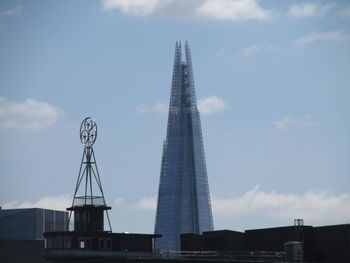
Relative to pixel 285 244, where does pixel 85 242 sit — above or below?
above

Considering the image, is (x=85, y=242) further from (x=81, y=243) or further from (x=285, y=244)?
(x=285, y=244)

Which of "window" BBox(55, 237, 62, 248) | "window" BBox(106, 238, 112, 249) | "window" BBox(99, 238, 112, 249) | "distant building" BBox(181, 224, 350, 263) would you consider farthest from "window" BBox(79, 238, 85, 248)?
"distant building" BBox(181, 224, 350, 263)

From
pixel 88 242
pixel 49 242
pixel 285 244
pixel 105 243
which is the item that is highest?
pixel 49 242

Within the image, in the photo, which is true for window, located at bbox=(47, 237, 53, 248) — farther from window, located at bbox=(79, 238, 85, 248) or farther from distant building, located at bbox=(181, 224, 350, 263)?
distant building, located at bbox=(181, 224, 350, 263)

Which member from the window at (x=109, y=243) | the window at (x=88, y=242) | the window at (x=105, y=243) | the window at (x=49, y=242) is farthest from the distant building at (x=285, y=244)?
the window at (x=49, y=242)

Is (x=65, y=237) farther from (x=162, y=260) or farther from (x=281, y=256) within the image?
(x=281, y=256)

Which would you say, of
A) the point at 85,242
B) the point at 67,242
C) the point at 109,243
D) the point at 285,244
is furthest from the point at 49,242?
the point at 285,244

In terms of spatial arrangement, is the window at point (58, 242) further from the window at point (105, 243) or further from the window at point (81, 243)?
the window at point (105, 243)

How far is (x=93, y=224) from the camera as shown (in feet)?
366

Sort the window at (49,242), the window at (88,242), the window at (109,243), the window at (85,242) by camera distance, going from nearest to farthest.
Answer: the window at (85,242), the window at (88,242), the window at (109,243), the window at (49,242)

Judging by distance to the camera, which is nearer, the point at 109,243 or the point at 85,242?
the point at 85,242

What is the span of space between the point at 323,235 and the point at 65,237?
106 ft

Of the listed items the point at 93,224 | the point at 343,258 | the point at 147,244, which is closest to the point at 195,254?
the point at 147,244

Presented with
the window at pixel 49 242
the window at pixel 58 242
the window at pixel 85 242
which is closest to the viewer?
the window at pixel 85 242
